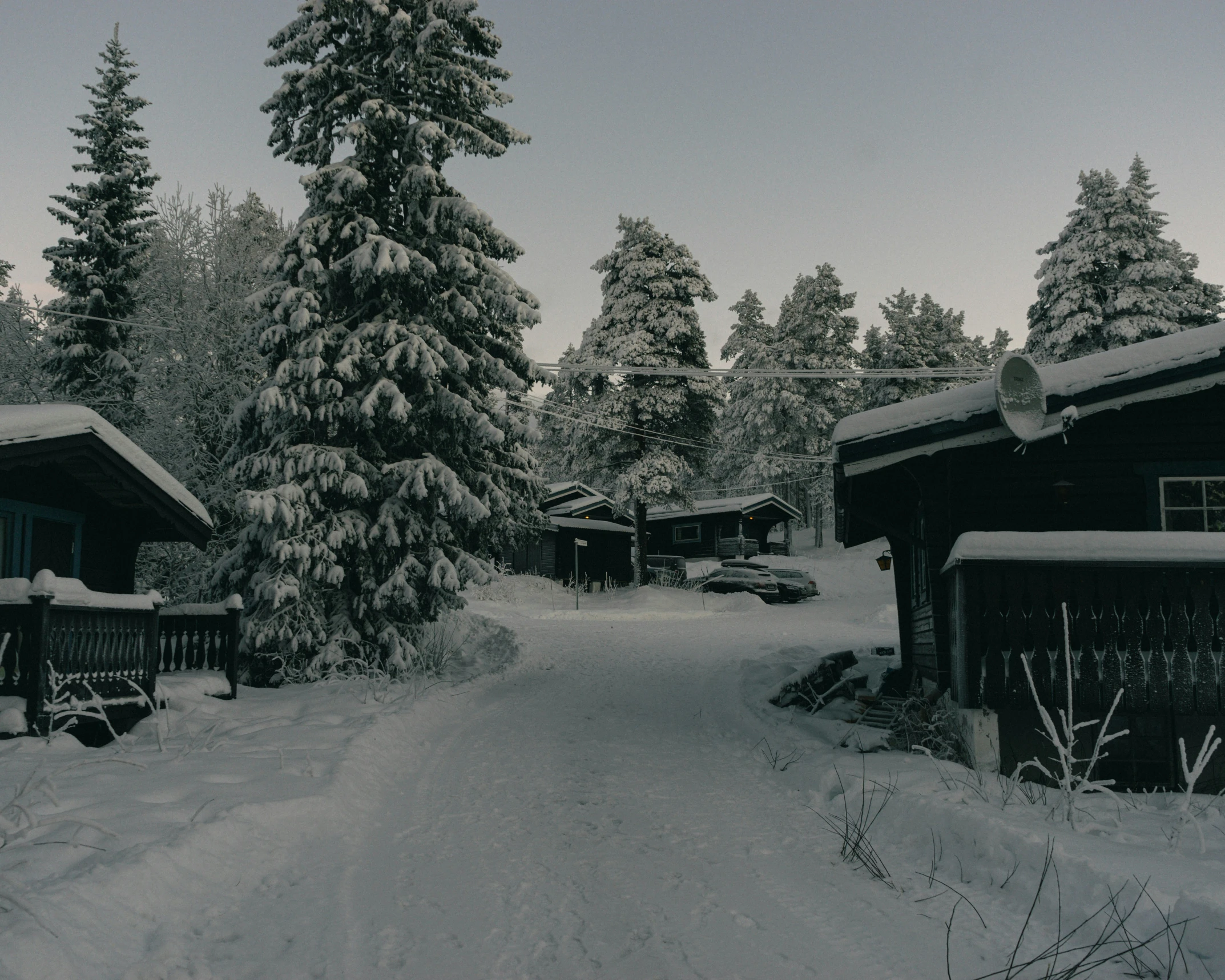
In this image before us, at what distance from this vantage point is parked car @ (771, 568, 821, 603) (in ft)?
116

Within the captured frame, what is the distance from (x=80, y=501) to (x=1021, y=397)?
12815 mm

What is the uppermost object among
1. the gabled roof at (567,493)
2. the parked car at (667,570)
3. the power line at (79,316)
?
the power line at (79,316)

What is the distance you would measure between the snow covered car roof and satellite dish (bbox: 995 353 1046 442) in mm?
189

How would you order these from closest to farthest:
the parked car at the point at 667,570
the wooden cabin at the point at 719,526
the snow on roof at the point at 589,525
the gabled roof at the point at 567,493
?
1. the parked car at the point at 667,570
2. the snow on roof at the point at 589,525
3. the gabled roof at the point at 567,493
4. the wooden cabin at the point at 719,526

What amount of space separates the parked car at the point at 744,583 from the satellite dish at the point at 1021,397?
25.0 meters

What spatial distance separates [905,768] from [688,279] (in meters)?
30.0

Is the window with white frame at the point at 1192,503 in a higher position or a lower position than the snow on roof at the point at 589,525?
lower

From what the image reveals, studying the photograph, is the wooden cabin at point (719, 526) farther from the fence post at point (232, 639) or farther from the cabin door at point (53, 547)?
the cabin door at point (53, 547)

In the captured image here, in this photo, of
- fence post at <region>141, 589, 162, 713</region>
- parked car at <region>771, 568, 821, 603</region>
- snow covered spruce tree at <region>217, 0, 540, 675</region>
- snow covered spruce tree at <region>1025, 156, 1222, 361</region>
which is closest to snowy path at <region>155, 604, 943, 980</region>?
fence post at <region>141, 589, 162, 713</region>

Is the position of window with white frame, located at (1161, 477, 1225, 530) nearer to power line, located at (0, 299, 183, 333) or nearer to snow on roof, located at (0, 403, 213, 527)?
snow on roof, located at (0, 403, 213, 527)

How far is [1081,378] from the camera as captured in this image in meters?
8.82

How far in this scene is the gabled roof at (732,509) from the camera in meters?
47.2

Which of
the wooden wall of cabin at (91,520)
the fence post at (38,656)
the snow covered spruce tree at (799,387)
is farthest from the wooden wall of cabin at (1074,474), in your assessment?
the snow covered spruce tree at (799,387)

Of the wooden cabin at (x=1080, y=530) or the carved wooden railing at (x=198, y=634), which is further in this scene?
the carved wooden railing at (x=198, y=634)
